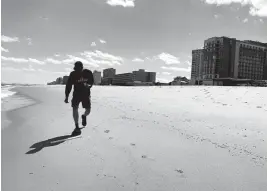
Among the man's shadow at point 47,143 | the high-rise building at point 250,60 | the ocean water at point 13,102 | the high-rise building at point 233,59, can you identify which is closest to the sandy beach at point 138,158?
the man's shadow at point 47,143

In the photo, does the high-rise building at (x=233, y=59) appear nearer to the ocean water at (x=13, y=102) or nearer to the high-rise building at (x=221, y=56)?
the high-rise building at (x=221, y=56)

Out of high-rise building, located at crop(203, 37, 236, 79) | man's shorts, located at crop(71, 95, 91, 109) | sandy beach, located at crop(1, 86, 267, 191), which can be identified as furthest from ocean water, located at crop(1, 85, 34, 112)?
high-rise building, located at crop(203, 37, 236, 79)

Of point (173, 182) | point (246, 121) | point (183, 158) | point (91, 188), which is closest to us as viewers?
point (91, 188)

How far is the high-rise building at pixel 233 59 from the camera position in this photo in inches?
4941

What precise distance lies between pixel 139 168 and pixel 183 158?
96cm

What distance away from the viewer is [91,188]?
9.85 feet

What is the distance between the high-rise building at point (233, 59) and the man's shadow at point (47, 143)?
129839 millimetres

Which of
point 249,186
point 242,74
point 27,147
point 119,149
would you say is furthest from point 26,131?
point 242,74

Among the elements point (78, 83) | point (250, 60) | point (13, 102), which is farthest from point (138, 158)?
point (250, 60)

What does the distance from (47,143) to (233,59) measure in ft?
450

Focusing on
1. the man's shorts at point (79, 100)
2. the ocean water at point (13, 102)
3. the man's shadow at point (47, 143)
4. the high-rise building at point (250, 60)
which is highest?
the high-rise building at point (250, 60)

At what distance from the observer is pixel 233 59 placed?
127 m

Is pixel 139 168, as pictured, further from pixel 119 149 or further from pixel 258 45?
pixel 258 45

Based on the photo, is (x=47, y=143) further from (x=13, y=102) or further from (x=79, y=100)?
(x=13, y=102)
